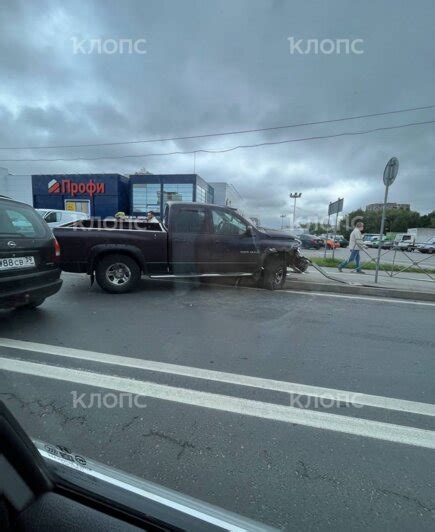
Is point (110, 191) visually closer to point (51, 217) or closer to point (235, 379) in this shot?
point (51, 217)

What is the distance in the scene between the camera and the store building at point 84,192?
29.2 metres

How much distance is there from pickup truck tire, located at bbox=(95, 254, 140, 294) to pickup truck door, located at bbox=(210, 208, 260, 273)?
5.85 feet

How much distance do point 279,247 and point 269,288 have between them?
1044mm

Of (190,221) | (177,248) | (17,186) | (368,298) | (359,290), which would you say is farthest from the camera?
(17,186)

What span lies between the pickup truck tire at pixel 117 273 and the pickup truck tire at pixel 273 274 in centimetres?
305

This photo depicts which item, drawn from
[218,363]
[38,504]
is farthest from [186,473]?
[218,363]

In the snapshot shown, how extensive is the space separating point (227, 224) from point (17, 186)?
115 ft

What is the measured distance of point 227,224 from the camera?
290 inches

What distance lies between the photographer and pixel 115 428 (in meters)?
2.47

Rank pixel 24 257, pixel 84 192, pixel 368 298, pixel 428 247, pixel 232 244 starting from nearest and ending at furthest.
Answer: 1. pixel 24 257
2. pixel 232 244
3. pixel 368 298
4. pixel 84 192
5. pixel 428 247

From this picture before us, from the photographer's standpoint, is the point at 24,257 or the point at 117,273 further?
the point at 117,273

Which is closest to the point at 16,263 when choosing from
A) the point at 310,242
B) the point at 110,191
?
the point at 110,191

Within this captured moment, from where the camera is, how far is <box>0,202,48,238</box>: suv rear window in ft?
14.2

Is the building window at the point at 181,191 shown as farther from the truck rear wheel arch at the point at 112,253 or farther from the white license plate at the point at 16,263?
the white license plate at the point at 16,263
